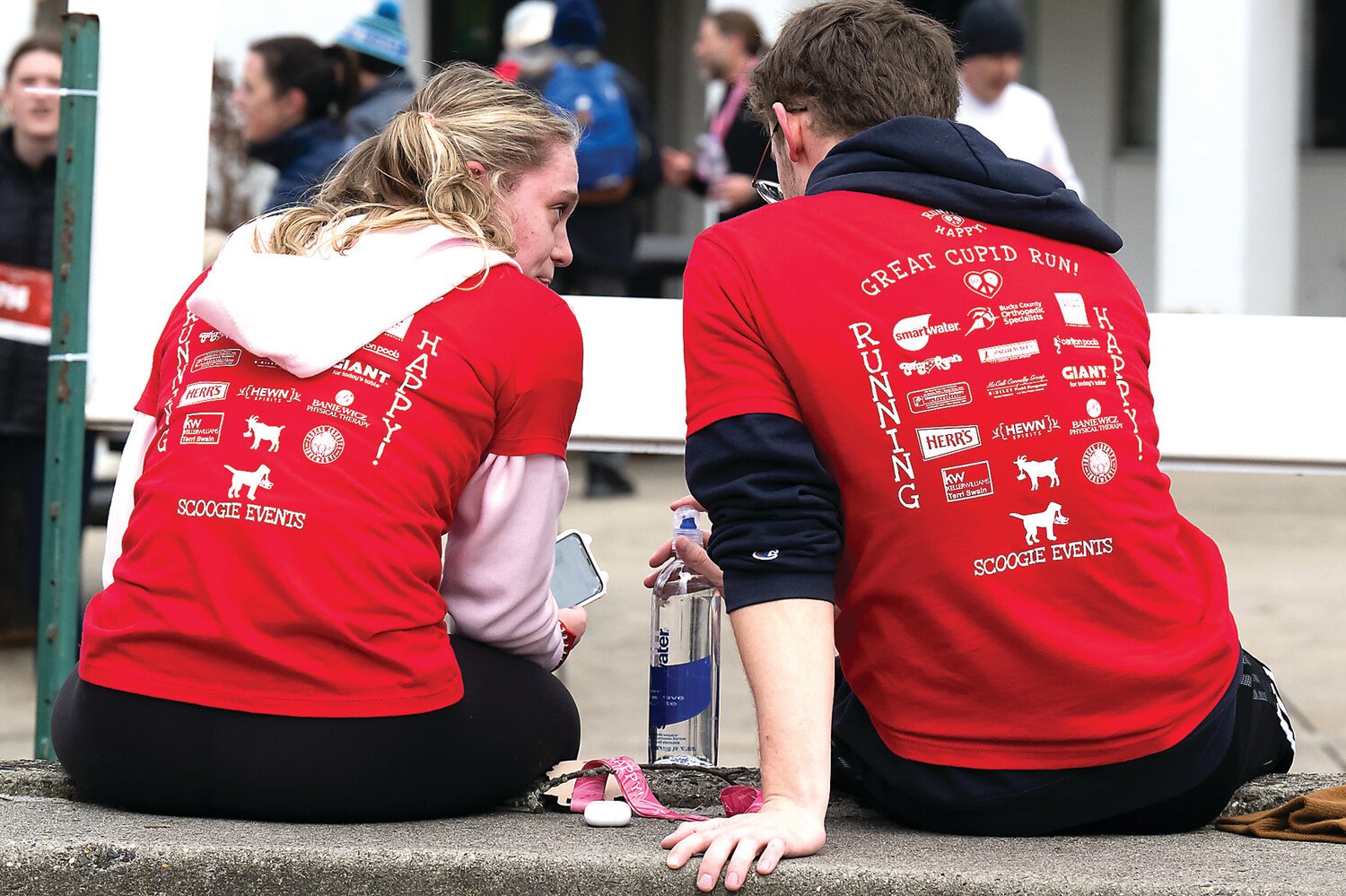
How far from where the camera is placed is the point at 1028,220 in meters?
2.18

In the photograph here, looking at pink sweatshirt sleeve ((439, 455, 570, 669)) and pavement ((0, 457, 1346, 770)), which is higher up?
pink sweatshirt sleeve ((439, 455, 570, 669))

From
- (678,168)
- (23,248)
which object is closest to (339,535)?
(23,248)

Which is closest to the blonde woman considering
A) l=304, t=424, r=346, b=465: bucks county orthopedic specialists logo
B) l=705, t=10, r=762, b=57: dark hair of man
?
l=304, t=424, r=346, b=465: bucks county orthopedic specialists logo

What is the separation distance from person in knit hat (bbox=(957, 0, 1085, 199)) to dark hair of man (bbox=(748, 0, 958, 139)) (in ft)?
13.3

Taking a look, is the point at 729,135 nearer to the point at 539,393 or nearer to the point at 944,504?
the point at 539,393

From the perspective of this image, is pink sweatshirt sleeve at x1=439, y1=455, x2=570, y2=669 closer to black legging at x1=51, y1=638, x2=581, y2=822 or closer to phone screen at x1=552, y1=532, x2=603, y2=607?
black legging at x1=51, y1=638, x2=581, y2=822

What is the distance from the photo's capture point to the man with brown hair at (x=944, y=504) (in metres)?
2.06

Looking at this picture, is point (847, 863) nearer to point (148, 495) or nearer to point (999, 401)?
point (999, 401)

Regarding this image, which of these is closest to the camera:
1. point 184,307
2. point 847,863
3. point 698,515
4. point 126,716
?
point 847,863

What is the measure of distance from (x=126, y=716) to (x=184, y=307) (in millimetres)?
583

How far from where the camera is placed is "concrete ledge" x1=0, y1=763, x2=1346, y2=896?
1.97 meters

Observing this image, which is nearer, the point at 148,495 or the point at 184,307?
the point at 148,495

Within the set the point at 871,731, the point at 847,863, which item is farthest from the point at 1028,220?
the point at 847,863

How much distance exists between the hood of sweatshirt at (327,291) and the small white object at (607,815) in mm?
714
